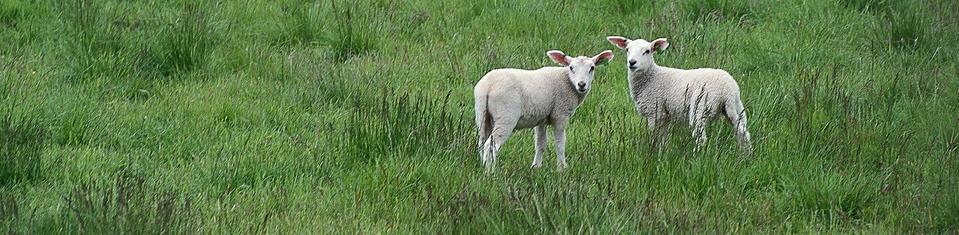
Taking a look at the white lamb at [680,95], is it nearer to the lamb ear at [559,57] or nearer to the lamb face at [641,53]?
the lamb face at [641,53]

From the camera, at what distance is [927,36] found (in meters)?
9.67

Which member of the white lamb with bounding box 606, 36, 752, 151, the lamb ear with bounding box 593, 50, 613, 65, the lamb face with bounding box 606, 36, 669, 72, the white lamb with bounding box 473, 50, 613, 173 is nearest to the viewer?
the white lamb with bounding box 473, 50, 613, 173

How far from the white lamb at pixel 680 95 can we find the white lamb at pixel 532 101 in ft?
1.43

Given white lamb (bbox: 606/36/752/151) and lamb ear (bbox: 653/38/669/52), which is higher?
lamb ear (bbox: 653/38/669/52)

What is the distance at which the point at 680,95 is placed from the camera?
7.47 metres

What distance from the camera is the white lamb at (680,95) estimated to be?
280 inches

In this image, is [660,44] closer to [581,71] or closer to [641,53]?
[641,53]

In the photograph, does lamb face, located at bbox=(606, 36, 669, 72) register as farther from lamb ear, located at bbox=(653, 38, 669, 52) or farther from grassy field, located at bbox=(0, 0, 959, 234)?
grassy field, located at bbox=(0, 0, 959, 234)

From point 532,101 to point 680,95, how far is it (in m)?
0.90

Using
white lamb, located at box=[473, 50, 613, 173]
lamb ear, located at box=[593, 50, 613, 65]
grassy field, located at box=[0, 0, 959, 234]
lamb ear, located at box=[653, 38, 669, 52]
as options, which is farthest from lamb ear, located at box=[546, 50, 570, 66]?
lamb ear, located at box=[653, 38, 669, 52]

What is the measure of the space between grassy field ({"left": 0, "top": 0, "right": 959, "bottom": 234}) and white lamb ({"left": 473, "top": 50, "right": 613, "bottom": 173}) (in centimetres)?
18

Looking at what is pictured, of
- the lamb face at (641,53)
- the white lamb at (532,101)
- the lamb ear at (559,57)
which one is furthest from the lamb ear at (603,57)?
the lamb face at (641,53)

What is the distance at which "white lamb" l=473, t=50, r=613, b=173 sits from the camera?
6.89 metres

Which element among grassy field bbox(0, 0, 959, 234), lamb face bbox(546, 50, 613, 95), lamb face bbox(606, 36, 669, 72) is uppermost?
lamb face bbox(546, 50, 613, 95)
